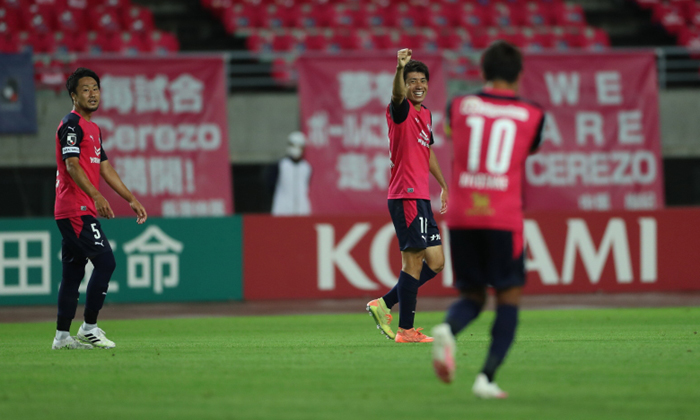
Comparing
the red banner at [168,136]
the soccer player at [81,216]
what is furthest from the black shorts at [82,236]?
the red banner at [168,136]

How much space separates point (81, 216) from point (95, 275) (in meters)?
0.49

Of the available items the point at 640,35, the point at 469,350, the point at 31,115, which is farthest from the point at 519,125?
the point at 640,35

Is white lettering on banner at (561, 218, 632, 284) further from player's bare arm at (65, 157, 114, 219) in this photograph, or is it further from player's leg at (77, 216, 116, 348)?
player's bare arm at (65, 157, 114, 219)

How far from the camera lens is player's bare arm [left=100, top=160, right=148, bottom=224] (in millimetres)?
8070

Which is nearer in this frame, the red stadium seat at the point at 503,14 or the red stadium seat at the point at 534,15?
the red stadium seat at the point at 503,14

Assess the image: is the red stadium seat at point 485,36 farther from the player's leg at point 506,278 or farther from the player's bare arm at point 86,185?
the player's leg at point 506,278

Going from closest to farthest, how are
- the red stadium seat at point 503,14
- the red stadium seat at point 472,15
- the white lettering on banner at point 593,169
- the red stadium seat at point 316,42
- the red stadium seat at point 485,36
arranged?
the white lettering on banner at point 593,169 < the red stadium seat at point 316,42 < the red stadium seat at point 485,36 < the red stadium seat at point 472,15 < the red stadium seat at point 503,14

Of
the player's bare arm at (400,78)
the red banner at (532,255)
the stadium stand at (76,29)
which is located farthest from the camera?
the stadium stand at (76,29)

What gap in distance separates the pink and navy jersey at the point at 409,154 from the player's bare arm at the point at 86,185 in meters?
2.31

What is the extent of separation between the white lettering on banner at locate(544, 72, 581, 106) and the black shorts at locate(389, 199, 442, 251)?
931 cm

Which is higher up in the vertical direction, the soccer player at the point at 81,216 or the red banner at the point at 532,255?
the soccer player at the point at 81,216

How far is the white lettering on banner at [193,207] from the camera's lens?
15953 mm

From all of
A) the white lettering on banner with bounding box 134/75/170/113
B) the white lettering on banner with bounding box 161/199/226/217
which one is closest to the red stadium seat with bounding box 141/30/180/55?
the white lettering on banner with bounding box 134/75/170/113

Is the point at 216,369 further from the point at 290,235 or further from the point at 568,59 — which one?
the point at 568,59
